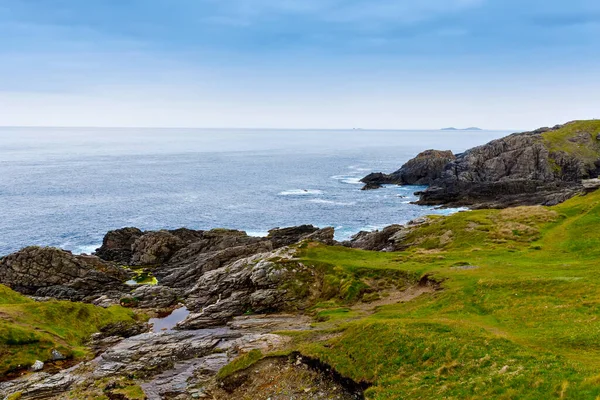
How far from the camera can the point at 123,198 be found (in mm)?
152875

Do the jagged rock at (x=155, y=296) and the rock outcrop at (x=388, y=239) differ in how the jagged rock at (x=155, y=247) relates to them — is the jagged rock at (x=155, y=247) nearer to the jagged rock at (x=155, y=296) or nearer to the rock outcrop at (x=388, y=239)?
the jagged rock at (x=155, y=296)

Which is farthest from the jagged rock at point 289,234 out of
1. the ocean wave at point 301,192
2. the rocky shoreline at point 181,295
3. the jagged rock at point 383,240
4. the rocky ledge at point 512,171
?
the ocean wave at point 301,192

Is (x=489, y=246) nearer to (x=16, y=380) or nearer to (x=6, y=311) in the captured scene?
(x=16, y=380)

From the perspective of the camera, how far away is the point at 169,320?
52594mm

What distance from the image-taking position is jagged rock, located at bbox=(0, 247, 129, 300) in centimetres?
6719

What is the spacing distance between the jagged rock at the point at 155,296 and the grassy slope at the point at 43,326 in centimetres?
475

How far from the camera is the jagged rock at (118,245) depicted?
A: 285 ft

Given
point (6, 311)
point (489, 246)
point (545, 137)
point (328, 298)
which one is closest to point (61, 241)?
point (6, 311)

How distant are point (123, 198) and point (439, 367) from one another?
149 m

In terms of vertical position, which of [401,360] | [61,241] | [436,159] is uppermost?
[436,159]

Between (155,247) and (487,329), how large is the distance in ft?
230

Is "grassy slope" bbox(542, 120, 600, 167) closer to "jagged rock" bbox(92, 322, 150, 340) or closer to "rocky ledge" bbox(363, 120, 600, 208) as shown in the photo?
"rocky ledge" bbox(363, 120, 600, 208)

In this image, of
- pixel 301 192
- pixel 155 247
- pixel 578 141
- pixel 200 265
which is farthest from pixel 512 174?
pixel 155 247

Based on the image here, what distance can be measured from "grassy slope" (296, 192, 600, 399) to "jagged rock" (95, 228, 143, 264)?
49.0 meters
